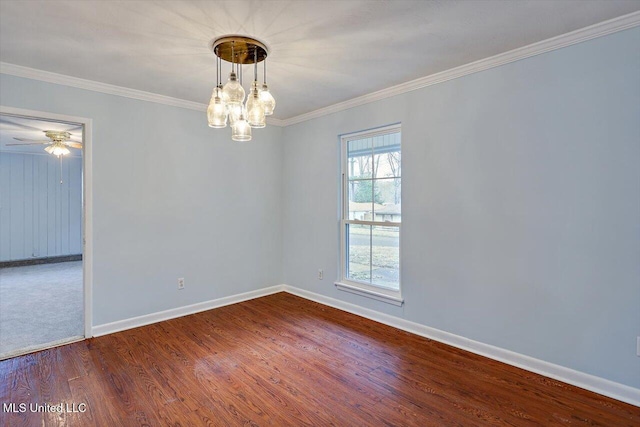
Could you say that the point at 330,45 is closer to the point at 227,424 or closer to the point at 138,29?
the point at 138,29

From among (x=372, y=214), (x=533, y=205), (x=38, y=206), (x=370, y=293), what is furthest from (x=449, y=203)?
(x=38, y=206)

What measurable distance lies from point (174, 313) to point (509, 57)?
4106mm

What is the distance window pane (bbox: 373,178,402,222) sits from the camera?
11.6 ft

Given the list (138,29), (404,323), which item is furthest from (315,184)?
(138,29)

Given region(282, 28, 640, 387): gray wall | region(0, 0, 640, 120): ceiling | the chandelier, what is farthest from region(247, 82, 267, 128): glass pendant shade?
region(282, 28, 640, 387): gray wall

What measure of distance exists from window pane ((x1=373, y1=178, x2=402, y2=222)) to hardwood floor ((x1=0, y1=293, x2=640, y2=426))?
47.4 inches

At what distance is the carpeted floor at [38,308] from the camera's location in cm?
315

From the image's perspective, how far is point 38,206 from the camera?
716 cm

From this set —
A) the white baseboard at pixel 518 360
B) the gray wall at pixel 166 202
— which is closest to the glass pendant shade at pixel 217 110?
the gray wall at pixel 166 202

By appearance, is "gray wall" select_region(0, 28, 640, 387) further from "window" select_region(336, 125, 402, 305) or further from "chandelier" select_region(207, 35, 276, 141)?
"chandelier" select_region(207, 35, 276, 141)

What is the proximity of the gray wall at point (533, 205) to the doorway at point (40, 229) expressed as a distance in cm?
371

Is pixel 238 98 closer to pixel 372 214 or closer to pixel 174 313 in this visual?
pixel 372 214

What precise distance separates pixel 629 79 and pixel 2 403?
457cm

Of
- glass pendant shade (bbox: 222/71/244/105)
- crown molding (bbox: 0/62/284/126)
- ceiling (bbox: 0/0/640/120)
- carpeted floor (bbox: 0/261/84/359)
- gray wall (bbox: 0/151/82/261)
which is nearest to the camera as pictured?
ceiling (bbox: 0/0/640/120)
